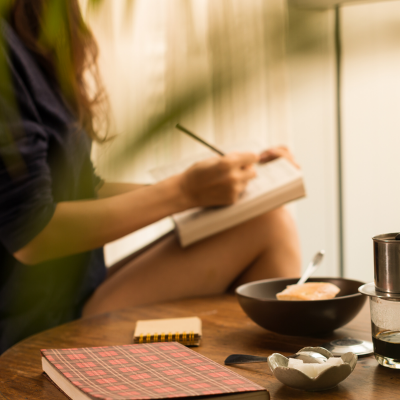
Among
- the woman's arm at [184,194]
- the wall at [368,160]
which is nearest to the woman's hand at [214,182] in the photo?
the woman's arm at [184,194]

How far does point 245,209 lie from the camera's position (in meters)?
1.04

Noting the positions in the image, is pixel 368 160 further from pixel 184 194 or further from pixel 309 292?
pixel 309 292

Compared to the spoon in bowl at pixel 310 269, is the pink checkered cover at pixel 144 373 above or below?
below

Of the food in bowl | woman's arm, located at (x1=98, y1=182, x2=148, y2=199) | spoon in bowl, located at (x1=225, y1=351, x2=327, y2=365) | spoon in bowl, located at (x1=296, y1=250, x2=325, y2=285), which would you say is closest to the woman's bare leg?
spoon in bowl, located at (x1=296, y1=250, x2=325, y2=285)

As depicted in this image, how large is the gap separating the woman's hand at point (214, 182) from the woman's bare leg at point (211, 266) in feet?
0.33

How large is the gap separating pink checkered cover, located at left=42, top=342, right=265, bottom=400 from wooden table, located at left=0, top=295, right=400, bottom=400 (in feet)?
0.16

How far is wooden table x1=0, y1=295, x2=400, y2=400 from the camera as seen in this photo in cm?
49

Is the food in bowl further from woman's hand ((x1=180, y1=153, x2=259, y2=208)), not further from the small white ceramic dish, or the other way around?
woman's hand ((x1=180, y1=153, x2=259, y2=208))

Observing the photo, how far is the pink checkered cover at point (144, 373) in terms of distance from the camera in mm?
417

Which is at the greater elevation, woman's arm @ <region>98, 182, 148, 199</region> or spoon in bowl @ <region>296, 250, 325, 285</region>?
woman's arm @ <region>98, 182, 148, 199</region>

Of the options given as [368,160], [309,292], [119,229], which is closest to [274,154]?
[119,229]

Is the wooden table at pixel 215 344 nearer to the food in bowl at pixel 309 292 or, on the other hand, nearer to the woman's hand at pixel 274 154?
the food in bowl at pixel 309 292

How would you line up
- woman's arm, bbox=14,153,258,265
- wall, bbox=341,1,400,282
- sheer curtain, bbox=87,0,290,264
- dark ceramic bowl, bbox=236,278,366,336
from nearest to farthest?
sheer curtain, bbox=87,0,290,264 < dark ceramic bowl, bbox=236,278,366,336 < woman's arm, bbox=14,153,258,265 < wall, bbox=341,1,400,282

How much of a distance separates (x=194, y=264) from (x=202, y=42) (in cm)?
99
